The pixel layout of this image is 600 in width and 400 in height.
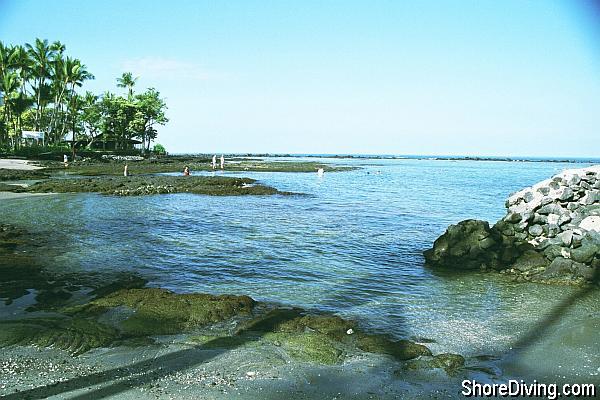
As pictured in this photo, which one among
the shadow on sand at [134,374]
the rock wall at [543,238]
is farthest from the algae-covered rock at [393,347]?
the rock wall at [543,238]

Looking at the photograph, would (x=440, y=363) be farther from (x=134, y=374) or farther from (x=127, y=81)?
(x=127, y=81)

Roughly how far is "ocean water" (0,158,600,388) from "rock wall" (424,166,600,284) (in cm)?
88

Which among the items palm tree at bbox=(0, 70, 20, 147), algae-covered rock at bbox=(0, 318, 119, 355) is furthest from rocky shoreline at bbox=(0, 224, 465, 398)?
palm tree at bbox=(0, 70, 20, 147)

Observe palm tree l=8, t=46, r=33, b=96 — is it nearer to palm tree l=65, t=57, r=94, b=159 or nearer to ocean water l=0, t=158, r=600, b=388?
palm tree l=65, t=57, r=94, b=159

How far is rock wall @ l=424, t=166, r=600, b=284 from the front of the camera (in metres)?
11.5

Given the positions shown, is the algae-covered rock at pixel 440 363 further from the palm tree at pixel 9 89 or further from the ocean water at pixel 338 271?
the palm tree at pixel 9 89

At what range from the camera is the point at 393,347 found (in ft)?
22.1

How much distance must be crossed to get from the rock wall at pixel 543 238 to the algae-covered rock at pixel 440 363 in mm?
6317

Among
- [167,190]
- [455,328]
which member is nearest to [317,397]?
[455,328]

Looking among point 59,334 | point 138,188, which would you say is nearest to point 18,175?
point 138,188

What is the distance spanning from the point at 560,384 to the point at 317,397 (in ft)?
10.5

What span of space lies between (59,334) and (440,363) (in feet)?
18.2

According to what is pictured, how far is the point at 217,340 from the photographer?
677 centimetres

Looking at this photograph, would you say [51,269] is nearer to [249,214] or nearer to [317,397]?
[317,397]
